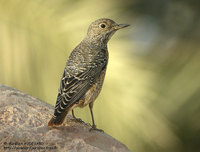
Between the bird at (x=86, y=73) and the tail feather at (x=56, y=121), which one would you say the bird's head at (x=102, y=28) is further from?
the tail feather at (x=56, y=121)

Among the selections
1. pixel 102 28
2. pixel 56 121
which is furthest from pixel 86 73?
pixel 102 28

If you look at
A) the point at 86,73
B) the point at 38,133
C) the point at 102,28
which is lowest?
the point at 38,133

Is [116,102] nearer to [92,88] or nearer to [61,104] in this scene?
[92,88]

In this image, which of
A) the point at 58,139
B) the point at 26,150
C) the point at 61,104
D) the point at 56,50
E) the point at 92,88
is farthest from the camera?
the point at 56,50

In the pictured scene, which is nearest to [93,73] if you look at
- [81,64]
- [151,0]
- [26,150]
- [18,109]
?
[81,64]

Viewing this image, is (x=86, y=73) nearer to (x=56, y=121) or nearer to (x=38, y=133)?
(x=56, y=121)

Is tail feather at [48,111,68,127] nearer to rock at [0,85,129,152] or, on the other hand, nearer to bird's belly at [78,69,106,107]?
rock at [0,85,129,152]
